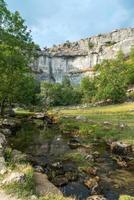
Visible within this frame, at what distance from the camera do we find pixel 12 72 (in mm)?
51625

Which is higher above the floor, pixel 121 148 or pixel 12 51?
pixel 12 51

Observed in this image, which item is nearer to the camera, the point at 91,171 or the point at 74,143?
the point at 91,171

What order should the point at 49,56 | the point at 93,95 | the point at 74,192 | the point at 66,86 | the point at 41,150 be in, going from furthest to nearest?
the point at 49,56
the point at 66,86
the point at 93,95
the point at 41,150
the point at 74,192

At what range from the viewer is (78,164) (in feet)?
97.3

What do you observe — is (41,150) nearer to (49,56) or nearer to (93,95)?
(93,95)

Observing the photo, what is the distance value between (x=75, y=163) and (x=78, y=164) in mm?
480

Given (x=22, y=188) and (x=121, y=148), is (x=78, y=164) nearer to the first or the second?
(x=121, y=148)

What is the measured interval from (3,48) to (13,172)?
91.1 ft

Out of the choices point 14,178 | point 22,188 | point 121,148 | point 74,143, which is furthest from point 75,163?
point 22,188

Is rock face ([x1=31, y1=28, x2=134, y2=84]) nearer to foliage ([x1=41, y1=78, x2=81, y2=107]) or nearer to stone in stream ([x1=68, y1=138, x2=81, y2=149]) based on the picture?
foliage ([x1=41, y1=78, x2=81, y2=107])

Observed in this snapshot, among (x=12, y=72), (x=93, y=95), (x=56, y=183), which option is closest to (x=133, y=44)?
(x=93, y=95)

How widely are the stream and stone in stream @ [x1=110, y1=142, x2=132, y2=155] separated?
84cm

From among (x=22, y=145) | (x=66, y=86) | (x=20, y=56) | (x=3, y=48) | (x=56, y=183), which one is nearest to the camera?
(x=56, y=183)

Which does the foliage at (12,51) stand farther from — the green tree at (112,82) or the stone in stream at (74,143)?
the green tree at (112,82)
